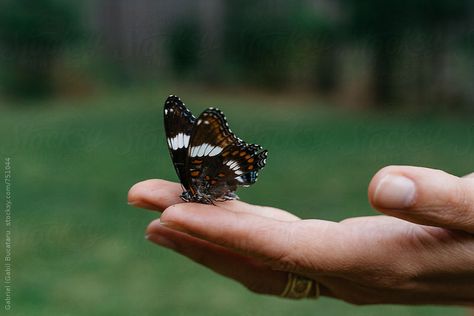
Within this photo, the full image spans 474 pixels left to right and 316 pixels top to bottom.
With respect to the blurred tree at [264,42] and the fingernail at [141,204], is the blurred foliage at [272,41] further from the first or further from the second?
the fingernail at [141,204]

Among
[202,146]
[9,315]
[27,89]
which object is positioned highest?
[202,146]

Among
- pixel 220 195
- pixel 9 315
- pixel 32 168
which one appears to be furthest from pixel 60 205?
pixel 220 195

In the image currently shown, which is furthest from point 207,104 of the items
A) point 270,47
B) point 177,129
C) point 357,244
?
point 357,244

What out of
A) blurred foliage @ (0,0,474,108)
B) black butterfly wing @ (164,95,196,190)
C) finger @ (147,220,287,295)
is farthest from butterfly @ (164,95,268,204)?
blurred foliage @ (0,0,474,108)

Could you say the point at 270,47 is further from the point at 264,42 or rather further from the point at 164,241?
the point at 164,241

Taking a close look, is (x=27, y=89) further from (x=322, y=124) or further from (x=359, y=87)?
(x=359, y=87)

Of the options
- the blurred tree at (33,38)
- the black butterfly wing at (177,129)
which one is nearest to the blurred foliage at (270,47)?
the blurred tree at (33,38)

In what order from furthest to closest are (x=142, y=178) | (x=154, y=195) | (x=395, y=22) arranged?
(x=395, y=22)
(x=142, y=178)
(x=154, y=195)
